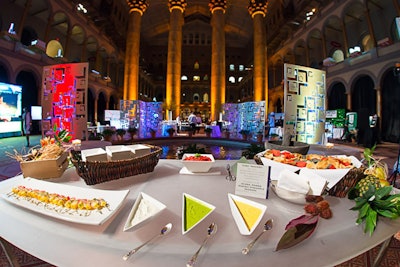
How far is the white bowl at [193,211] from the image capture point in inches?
23.0

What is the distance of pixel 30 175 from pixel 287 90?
5.49 m

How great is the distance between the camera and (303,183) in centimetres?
79

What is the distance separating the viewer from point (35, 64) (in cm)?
1015

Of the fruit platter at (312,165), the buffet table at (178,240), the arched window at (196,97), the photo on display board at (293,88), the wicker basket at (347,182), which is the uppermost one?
the arched window at (196,97)

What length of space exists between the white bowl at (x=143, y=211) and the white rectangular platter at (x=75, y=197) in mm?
64

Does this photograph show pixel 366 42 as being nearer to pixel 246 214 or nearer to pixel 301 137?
pixel 301 137

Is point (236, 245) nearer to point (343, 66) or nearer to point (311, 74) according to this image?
point (311, 74)

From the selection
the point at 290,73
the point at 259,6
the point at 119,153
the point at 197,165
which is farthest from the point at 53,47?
the point at 197,165

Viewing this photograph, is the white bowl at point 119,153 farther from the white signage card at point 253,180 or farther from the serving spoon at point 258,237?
the serving spoon at point 258,237

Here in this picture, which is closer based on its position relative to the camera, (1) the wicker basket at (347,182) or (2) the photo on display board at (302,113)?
(1) the wicker basket at (347,182)

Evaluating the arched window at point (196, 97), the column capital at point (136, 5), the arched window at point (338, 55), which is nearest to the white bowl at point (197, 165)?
the arched window at point (338, 55)

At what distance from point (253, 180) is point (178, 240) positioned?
16.9 inches

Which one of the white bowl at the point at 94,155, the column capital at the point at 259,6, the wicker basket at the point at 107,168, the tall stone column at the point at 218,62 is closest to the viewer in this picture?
the wicker basket at the point at 107,168

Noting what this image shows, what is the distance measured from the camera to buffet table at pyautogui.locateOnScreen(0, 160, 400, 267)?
0.48 metres
